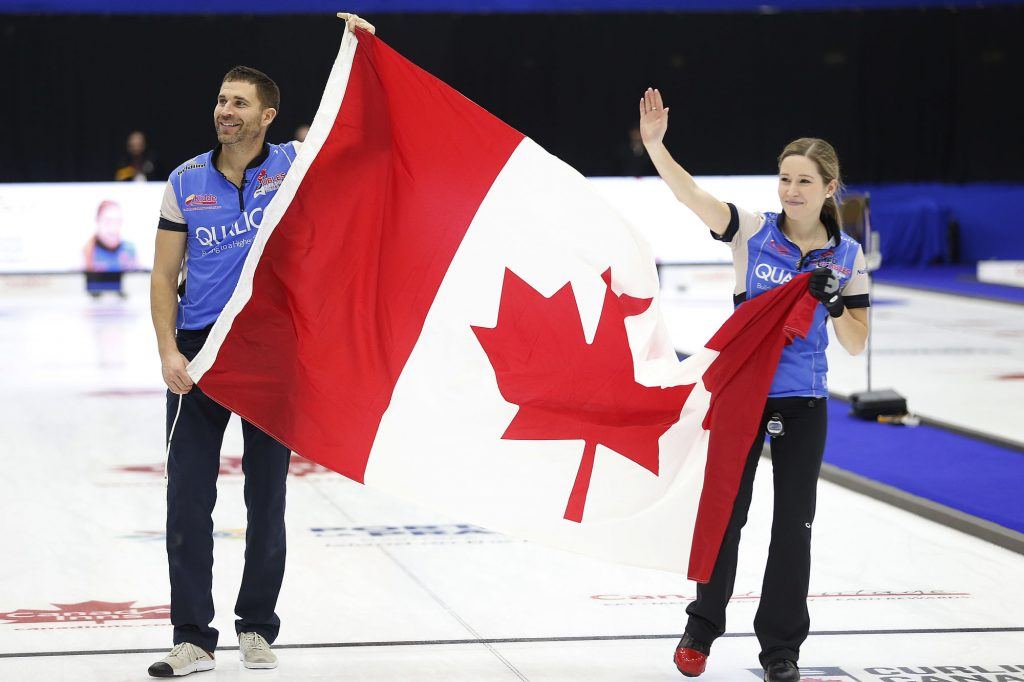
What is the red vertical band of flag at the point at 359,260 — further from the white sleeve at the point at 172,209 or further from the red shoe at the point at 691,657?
the red shoe at the point at 691,657

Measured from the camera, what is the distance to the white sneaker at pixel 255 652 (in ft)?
14.7

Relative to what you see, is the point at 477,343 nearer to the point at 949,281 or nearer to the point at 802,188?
the point at 802,188

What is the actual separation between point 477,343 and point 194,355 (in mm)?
893

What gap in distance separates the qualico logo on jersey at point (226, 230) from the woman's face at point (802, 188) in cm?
159

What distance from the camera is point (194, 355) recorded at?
4.50 metres

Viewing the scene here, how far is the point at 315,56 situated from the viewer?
22219mm

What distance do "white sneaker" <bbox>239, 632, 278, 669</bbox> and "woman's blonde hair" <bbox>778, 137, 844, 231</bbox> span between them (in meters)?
2.15

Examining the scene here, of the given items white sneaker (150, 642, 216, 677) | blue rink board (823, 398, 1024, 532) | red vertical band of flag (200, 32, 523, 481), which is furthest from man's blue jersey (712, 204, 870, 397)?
blue rink board (823, 398, 1024, 532)

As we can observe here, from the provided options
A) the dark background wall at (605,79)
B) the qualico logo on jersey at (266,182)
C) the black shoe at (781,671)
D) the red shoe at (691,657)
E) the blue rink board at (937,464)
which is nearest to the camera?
the black shoe at (781,671)

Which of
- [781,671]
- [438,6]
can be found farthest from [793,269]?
[438,6]

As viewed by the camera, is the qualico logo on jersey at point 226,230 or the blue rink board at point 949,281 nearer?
the qualico logo on jersey at point 226,230

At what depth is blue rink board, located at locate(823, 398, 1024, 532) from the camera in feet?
23.1

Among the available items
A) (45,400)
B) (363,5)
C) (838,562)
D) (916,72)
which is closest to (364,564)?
(838,562)

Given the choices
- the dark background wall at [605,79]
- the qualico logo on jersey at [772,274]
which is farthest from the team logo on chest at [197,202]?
the dark background wall at [605,79]
